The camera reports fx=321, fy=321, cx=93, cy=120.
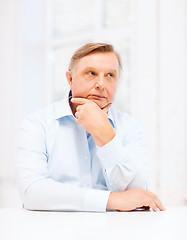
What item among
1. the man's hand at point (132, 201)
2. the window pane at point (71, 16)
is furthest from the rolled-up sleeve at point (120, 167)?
the window pane at point (71, 16)

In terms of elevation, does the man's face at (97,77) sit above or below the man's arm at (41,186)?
above

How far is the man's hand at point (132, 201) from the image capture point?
108 centimetres

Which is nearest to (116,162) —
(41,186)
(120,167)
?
(120,167)

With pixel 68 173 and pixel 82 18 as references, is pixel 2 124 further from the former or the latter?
pixel 68 173

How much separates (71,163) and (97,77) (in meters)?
0.36

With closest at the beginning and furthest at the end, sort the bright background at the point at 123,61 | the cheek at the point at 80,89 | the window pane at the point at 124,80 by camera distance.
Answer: the cheek at the point at 80,89 < the bright background at the point at 123,61 < the window pane at the point at 124,80

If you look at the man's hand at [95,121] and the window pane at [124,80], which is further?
the window pane at [124,80]

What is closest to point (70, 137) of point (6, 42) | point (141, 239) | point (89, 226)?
point (89, 226)

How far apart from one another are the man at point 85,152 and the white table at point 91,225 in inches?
2.3

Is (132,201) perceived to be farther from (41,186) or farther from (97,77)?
(97,77)

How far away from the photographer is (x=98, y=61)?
49.8 inches

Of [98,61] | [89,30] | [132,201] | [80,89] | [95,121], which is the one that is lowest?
[132,201]

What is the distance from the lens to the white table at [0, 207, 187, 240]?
737 mm

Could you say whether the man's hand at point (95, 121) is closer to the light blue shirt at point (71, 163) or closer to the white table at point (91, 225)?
the light blue shirt at point (71, 163)
